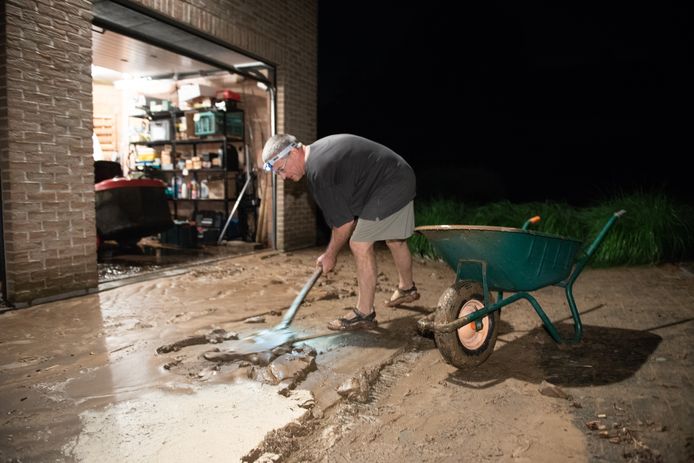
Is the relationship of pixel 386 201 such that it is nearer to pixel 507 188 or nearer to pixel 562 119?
pixel 507 188

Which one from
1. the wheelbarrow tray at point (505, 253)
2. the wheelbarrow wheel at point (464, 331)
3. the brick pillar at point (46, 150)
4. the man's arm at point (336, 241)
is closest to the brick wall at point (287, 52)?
the brick pillar at point (46, 150)

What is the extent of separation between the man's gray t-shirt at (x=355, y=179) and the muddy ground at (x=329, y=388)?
0.93 metres

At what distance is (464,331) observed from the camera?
2.98 metres

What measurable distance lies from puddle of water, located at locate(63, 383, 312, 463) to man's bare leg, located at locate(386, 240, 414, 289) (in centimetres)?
184

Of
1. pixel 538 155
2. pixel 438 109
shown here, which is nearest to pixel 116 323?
pixel 538 155

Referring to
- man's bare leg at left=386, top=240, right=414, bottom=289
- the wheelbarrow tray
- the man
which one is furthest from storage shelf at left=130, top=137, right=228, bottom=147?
the wheelbarrow tray

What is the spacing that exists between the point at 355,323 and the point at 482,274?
117cm

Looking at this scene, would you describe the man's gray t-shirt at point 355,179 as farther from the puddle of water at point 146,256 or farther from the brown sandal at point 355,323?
the puddle of water at point 146,256

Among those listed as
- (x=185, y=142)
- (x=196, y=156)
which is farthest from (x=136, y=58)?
(x=196, y=156)

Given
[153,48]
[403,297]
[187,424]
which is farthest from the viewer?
[153,48]

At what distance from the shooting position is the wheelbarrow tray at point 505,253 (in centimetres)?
275

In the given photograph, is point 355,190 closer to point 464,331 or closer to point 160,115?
point 464,331

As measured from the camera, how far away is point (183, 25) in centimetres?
591

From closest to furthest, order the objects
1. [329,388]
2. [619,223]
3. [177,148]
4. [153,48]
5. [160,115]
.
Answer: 1. [329,388]
2. [619,223]
3. [153,48]
4. [160,115]
5. [177,148]
